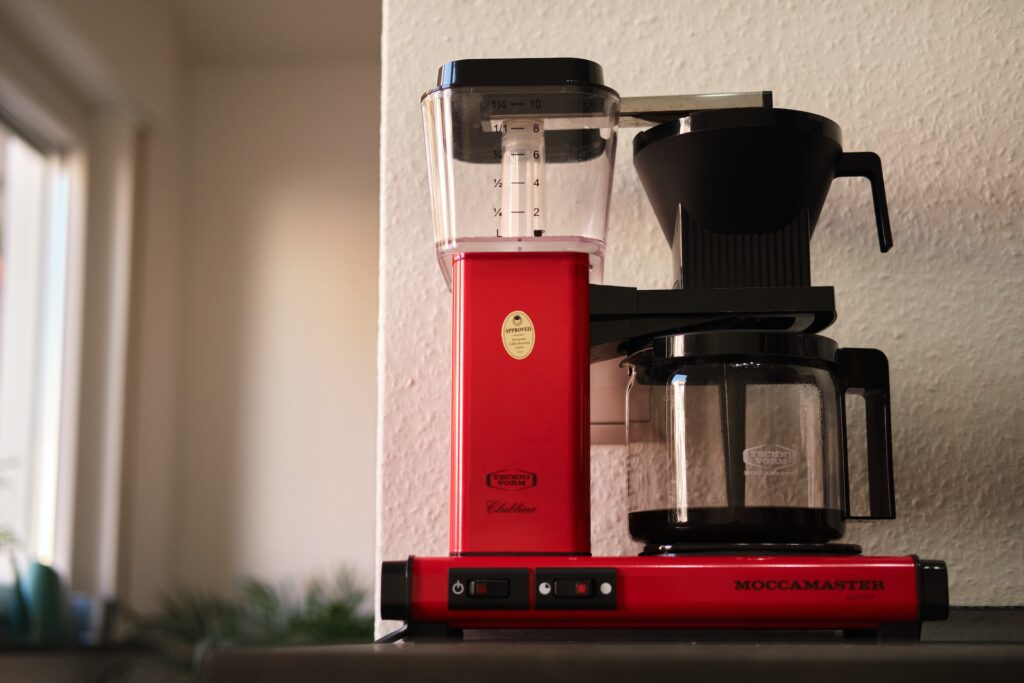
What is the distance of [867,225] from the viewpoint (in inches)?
41.5

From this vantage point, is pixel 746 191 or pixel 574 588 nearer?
pixel 574 588

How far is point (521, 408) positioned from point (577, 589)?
0.13 m

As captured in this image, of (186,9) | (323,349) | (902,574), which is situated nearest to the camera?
(902,574)

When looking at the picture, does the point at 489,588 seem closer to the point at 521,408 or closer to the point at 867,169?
the point at 521,408

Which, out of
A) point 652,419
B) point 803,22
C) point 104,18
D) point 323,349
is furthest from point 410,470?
point 323,349

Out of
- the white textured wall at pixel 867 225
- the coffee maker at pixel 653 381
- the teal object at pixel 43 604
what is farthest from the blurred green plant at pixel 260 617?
the coffee maker at pixel 653 381

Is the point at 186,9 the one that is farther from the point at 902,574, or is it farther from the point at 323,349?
the point at 902,574

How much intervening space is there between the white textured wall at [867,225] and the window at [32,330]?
2013 millimetres

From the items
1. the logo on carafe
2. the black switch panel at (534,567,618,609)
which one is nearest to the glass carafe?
the logo on carafe

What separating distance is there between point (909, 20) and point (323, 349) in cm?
262

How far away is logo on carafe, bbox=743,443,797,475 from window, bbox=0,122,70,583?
96.2 inches

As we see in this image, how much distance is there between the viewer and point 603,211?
85cm

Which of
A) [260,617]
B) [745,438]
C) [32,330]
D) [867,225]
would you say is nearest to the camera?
[745,438]

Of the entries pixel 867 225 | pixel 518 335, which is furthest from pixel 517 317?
pixel 867 225
